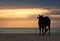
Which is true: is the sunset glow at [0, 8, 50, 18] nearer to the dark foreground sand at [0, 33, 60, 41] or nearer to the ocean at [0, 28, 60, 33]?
the ocean at [0, 28, 60, 33]

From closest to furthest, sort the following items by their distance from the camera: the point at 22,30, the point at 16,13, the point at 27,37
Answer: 1. the point at 27,37
2. the point at 22,30
3. the point at 16,13

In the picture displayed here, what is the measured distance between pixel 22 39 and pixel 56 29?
2.37 metres

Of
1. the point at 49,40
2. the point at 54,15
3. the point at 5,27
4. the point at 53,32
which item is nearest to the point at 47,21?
the point at 53,32

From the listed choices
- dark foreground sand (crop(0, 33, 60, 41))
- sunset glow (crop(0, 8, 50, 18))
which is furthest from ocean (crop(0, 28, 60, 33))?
sunset glow (crop(0, 8, 50, 18))

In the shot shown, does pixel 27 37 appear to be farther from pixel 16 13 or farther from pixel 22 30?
pixel 16 13

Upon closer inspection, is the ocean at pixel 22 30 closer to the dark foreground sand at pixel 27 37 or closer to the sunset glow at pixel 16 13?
the dark foreground sand at pixel 27 37

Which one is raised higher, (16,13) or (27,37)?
(16,13)

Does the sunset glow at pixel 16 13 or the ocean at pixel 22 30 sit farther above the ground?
the sunset glow at pixel 16 13

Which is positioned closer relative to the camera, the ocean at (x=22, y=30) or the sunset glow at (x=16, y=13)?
the ocean at (x=22, y=30)

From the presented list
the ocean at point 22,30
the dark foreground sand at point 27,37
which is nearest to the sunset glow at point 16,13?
the ocean at point 22,30

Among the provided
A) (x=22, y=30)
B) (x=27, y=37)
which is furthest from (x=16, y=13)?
(x=27, y=37)

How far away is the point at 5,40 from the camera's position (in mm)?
9555

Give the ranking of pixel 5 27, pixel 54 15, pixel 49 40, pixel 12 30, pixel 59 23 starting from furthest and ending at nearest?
pixel 54 15 < pixel 59 23 < pixel 5 27 < pixel 12 30 < pixel 49 40

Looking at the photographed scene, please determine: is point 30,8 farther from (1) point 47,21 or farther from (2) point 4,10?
(1) point 47,21
